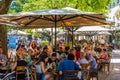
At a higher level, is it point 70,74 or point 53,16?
point 53,16

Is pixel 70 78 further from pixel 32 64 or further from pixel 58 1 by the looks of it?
pixel 58 1

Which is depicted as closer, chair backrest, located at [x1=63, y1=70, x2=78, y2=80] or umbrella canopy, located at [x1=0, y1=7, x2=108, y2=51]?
chair backrest, located at [x1=63, y1=70, x2=78, y2=80]

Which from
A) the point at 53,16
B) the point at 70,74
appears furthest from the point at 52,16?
the point at 70,74

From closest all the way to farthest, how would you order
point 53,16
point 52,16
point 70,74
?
point 70,74, point 52,16, point 53,16

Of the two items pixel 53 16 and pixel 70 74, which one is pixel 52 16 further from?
pixel 70 74

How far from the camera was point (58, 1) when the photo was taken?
34625mm

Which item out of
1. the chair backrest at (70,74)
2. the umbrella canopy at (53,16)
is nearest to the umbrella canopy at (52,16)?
the umbrella canopy at (53,16)

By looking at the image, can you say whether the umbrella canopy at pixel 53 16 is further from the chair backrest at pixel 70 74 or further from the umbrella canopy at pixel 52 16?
the chair backrest at pixel 70 74

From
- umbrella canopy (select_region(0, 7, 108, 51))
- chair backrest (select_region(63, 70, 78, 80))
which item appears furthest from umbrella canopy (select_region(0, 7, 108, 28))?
chair backrest (select_region(63, 70, 78, 80))

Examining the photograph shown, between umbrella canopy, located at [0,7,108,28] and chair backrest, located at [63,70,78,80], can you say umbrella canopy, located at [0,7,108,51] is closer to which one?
umbrella canopy, located at [0,7,108,28]

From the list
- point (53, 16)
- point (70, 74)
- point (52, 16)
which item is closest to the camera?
point (70, 74)

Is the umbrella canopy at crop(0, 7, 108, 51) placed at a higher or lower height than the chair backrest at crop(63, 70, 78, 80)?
higher

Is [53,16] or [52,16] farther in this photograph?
[53,16]

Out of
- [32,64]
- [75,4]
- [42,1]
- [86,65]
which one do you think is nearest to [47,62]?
[32,64]
